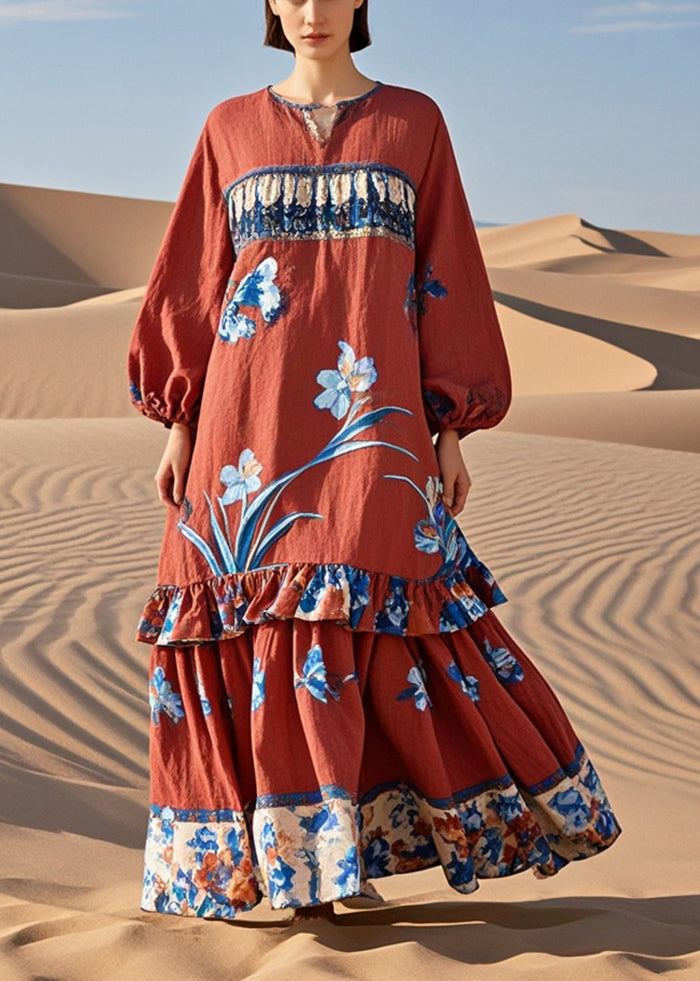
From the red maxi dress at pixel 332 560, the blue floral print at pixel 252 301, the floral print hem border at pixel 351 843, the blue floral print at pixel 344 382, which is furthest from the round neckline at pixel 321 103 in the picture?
the floral print hem border at pixel 351 843

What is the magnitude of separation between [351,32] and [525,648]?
4.28 m

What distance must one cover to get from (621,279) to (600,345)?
3228cm

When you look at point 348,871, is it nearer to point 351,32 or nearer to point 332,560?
point 332,560

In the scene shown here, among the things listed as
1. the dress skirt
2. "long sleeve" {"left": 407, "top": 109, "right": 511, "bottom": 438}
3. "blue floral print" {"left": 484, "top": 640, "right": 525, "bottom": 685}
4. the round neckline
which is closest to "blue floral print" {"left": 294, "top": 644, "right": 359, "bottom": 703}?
the dress skirt

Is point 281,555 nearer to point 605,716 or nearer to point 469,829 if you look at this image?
point 469,829

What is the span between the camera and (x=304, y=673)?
3.01m

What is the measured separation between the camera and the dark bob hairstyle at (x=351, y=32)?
3.41 m

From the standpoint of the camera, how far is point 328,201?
330 centimetres

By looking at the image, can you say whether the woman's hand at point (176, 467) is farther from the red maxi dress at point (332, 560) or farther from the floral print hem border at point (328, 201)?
the floral print hem border at point (328, 201)

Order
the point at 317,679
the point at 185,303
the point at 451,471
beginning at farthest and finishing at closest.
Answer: the point at 185,303 → the point at 451,471 → the point at 317,679

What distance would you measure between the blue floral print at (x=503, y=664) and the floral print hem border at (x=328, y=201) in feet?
3.04

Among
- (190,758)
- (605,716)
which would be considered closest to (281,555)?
(190,758)

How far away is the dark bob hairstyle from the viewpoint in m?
3.41

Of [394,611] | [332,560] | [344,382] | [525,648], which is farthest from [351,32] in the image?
[525,648]
